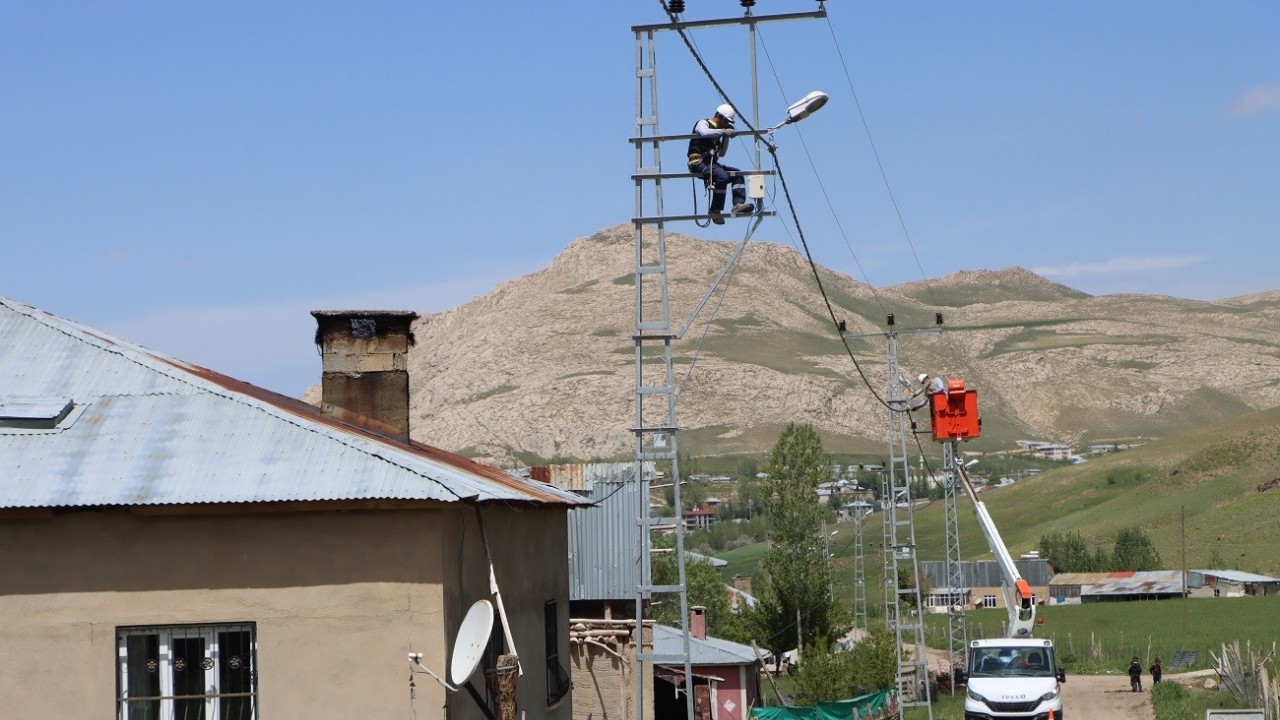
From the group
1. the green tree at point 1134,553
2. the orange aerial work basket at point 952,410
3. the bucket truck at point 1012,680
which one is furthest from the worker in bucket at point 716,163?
the green tree at point 1134,553

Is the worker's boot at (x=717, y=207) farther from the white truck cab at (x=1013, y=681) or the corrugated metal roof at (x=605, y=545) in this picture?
the white truck cab at (x=1013, y=681)

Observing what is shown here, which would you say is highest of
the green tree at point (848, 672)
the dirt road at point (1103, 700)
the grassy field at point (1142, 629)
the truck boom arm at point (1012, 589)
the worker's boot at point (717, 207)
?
the worker's boot at point (717, 207)

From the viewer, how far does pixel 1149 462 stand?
195375 millimetres

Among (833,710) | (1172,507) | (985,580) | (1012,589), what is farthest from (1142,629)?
(1172,507)

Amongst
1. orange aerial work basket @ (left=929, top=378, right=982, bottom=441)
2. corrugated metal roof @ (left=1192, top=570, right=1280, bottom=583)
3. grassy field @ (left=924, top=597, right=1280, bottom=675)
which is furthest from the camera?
corrugated metal roof @ (left=1192, top=570, right=1280, bottom=583)

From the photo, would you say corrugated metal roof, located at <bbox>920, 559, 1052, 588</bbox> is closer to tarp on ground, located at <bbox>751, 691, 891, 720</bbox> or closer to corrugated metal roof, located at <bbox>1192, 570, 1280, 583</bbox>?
corrugated metal roof, located at <bbox>1192, 570, 1280, 583</bbox>

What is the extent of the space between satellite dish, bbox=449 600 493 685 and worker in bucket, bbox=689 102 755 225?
8.63 metres

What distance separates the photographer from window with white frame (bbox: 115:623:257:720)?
12688 mm

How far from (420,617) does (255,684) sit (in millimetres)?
1548

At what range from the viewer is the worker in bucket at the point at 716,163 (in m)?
19.7

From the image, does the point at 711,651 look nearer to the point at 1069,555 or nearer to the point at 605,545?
the point at 605,545

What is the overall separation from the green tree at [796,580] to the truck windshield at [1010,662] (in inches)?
1614

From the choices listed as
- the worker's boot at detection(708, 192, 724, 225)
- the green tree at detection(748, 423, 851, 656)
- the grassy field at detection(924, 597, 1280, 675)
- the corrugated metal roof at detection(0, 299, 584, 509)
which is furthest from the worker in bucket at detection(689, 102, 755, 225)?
the green tree at detection(748, 423, 851, 656)

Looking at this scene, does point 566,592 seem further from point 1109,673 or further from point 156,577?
point 1109,673
